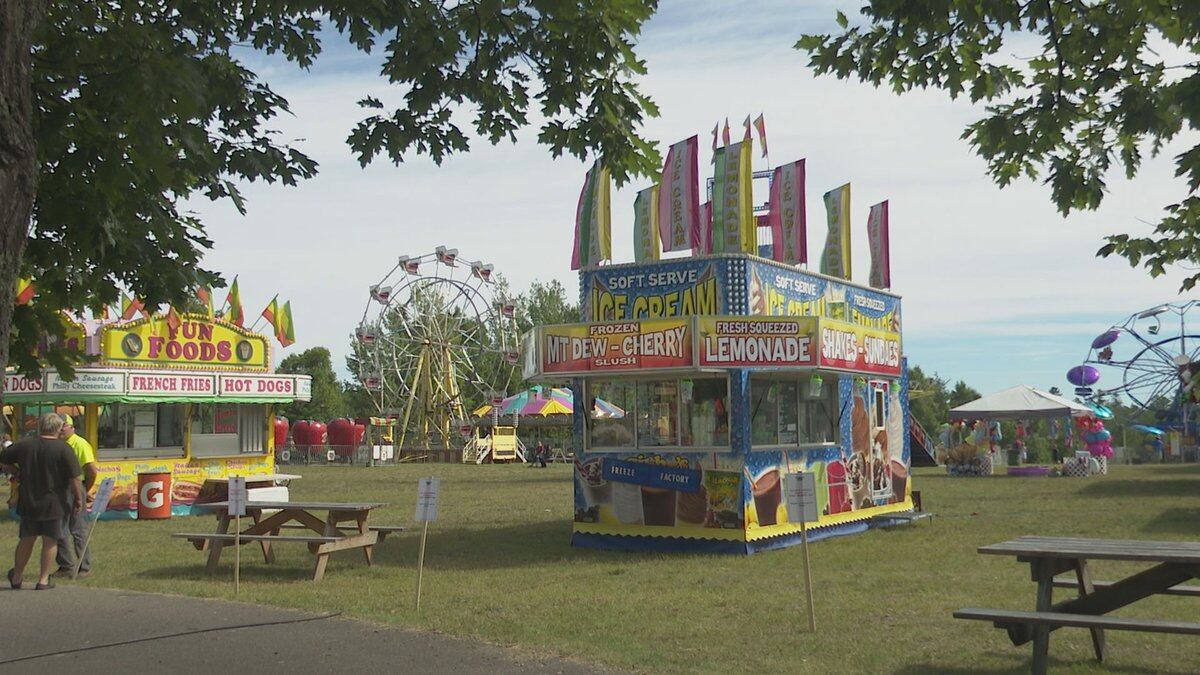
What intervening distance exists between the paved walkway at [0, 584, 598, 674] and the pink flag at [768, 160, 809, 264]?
10005 millimetres

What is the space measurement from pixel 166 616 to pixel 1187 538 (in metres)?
12.7

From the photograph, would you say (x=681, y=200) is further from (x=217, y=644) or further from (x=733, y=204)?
(x=217, y=644)

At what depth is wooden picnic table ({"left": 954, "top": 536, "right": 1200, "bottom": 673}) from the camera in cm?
664

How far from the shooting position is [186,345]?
2220cm

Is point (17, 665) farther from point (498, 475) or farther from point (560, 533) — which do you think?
point (498, 475)

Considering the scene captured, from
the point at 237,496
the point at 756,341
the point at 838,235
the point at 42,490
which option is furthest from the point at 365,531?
the point at 838,235

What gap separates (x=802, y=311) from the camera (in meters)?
16.7

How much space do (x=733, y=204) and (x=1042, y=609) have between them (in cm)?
902

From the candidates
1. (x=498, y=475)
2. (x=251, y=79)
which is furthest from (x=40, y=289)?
Result: (x=498, y=475)

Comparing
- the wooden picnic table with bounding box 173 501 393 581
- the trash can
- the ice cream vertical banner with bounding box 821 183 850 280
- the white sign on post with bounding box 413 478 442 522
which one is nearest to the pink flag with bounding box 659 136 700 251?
the ice cream vertical banner with bounding box 821 183 850 280

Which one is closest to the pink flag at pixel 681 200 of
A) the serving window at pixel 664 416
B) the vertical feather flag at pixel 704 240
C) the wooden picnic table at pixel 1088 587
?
the vertical feather flag at pixel 704 240

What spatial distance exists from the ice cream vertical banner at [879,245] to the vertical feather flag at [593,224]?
5.85 m

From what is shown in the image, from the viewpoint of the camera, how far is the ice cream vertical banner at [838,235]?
19109 mm

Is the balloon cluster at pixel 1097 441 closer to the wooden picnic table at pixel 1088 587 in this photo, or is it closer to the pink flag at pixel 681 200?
the pink flag at pixel 681 200
